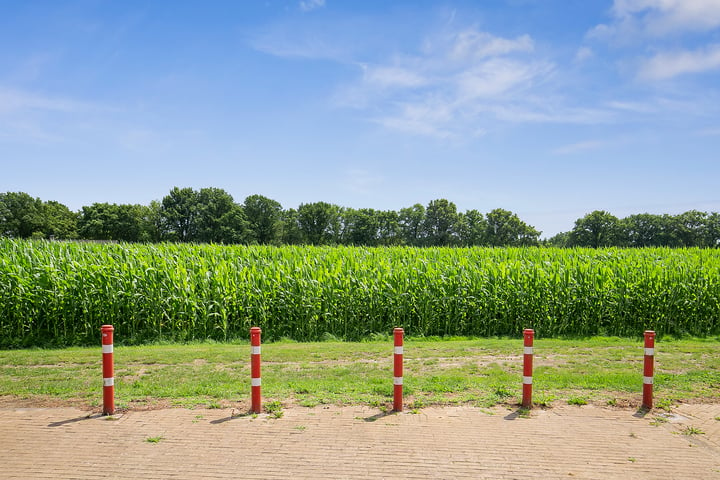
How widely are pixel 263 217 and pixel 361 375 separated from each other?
7112 cm

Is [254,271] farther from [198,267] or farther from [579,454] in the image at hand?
[579,454]

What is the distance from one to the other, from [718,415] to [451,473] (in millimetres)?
4464

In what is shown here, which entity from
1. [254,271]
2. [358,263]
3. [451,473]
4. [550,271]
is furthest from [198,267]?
[451,473]

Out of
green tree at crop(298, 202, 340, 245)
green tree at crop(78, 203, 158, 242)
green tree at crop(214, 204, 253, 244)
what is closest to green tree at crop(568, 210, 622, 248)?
green tree at crop(298, 202, 340, 245)

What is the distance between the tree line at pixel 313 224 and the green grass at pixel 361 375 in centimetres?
6292

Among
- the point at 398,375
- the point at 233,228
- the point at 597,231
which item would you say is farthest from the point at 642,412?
the point at 597,231

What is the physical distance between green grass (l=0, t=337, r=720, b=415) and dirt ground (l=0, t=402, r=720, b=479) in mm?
529

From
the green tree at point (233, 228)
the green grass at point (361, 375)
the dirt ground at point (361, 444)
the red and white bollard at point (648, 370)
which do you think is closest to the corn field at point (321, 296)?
the green grass at point (361, 375)

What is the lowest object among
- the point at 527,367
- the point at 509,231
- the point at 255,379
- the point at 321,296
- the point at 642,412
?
the point at 642,412

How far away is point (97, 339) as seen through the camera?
47.2 feet

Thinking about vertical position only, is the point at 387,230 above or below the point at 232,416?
above

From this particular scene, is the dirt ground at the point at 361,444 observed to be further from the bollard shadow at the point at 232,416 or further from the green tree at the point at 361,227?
the green tree at the point at 361,227

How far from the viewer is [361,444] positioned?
566 cm

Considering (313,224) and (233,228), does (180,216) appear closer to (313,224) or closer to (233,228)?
(233,228)
